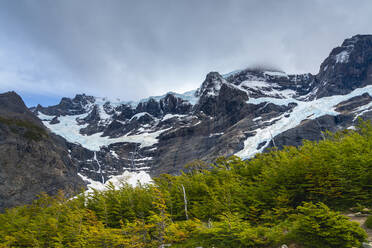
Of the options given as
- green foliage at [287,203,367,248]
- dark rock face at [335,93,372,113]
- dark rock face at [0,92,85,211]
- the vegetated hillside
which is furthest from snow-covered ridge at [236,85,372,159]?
green foliage at [287,203,367,248]

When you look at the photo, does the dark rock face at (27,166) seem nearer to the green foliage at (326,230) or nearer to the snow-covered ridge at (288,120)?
the green foliage at (326,230)

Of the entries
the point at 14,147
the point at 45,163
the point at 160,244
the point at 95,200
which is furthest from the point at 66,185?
the point at 160,244

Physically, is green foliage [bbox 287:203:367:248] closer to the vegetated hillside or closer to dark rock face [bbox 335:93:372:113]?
the vegetated hillside

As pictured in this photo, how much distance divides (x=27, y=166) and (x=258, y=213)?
14016cm

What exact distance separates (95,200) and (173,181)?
290 inches

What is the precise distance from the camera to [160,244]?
10.8 meters

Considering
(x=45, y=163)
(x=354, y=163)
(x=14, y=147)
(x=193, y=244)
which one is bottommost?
(x=193, y=244)

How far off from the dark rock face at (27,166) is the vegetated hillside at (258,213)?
322 feet

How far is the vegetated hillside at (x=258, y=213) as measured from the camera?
27.2 feet

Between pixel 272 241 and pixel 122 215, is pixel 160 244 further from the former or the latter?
pixel 122 215

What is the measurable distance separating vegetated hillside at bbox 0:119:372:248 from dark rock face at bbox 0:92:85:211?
9822 cm

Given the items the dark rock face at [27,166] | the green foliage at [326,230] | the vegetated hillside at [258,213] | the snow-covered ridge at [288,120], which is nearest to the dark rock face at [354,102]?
the snow-covered ridge at [288,120]

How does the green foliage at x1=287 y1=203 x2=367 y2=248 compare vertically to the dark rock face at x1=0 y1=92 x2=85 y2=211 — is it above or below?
below

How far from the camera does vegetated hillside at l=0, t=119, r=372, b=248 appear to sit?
27.2 ft
